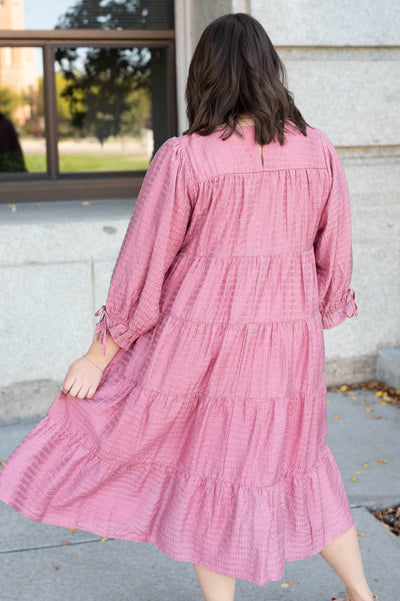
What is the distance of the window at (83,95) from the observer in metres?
4.95

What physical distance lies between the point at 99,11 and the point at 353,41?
1604 mm

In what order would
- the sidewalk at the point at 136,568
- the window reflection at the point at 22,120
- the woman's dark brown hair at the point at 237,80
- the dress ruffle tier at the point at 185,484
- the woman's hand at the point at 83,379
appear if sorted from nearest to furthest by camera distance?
1. the woman's dark brown hair at the point at 237,80
2. the dress ruffle tier at the point at 185,484
3. the woman's hand at the point at 83,379
4. the sidewalk at the point at 136,568
5. the window reflection at the point at 22,120

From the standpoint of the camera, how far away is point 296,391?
7.32 ft

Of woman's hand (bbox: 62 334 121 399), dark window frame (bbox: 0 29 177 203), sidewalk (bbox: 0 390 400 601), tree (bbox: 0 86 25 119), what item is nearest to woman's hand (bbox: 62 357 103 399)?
woman's hand (bbox: 62 334 121 399)

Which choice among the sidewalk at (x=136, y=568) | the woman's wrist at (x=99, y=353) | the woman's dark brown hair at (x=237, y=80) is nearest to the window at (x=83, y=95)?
the sidewalk at (x=136, y=568)

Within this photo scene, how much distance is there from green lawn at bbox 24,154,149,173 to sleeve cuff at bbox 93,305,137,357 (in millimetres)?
3124

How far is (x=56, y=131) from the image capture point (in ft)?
16.7

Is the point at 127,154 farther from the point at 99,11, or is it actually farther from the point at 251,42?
the point at 251,42

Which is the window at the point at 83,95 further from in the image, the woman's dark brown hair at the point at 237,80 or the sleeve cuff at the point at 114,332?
the woman's dark brown hair at the point at 237,80

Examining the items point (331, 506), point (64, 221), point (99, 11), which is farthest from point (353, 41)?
point (331, 506)

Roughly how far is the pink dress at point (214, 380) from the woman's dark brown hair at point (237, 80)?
54mm

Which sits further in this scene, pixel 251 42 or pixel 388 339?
pixel 388 339

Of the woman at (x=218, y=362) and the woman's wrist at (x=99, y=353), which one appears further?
the woman's wrist at (x=99, y=353)

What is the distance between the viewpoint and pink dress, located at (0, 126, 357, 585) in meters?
2.09
